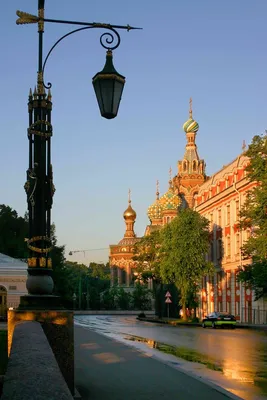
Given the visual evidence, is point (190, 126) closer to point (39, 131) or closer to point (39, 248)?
point (39, 131)

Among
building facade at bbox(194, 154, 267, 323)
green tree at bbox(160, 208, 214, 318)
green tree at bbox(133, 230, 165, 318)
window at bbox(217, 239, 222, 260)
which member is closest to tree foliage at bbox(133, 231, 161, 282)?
green tree at bbox(133, 230, 165, 318)

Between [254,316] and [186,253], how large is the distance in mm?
9164

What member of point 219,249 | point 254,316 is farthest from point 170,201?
point 254,316

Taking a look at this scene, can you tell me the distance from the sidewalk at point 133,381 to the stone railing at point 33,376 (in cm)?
Answer: 612

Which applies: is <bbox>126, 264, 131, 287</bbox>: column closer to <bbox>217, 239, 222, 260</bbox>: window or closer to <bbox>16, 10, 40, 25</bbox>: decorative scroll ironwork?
<bbox>217, 239, 222, 260</bbox>: window

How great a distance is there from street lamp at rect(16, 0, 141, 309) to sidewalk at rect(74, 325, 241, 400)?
2.67m

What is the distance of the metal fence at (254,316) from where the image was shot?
5120 centimetres

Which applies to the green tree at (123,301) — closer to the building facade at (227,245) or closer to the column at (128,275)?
the column at (128,275)

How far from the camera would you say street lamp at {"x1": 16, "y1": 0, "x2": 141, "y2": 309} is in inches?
354

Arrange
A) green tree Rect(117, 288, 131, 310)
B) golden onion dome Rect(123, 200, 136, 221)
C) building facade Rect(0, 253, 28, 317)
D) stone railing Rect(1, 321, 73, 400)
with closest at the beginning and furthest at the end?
stone railing Rect(1, 321, 73, 400) → building facade Rect(0, 253, 28, 317) → green tree Rect(117, 288, 131, 310) → golden onion dome Rect(123, 200, 136, 221)

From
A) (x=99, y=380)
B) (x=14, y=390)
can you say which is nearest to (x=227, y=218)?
(x=99, y=380)

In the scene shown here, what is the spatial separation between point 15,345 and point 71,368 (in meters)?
3.52

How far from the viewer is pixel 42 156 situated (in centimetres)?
959

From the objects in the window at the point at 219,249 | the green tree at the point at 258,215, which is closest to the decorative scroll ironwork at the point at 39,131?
the green tree at the point at 258,215
